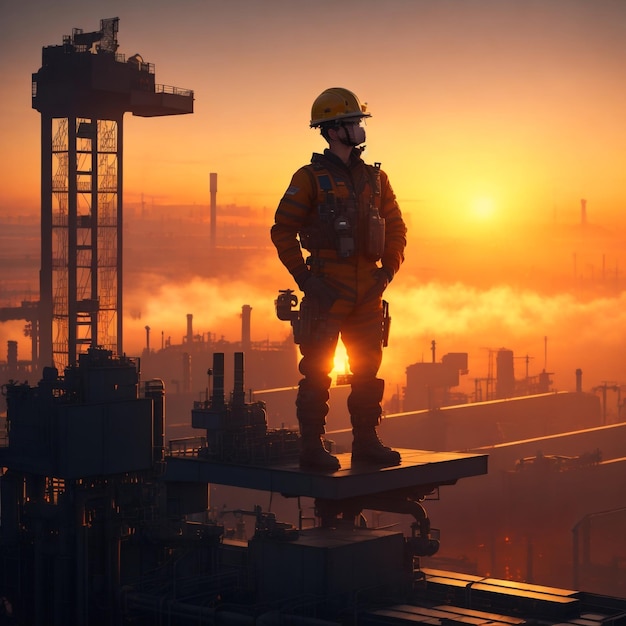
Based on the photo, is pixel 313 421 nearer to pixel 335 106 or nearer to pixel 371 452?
pixel 371 452

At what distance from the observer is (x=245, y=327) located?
170 metres

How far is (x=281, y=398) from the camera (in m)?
140

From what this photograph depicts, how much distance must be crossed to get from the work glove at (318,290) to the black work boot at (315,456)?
2.72 metres

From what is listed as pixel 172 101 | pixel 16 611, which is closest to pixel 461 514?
pixel 172 101

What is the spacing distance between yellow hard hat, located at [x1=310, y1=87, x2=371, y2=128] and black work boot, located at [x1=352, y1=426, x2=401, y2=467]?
20.7 ft

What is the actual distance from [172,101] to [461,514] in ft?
126

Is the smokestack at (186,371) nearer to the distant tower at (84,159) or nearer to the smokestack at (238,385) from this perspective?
the distant tower at (84,159)

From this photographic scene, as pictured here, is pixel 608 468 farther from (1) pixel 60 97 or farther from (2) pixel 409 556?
(2) pixel 409 556

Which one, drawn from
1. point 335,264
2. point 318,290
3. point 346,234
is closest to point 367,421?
point 318,290

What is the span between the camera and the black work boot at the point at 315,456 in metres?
26.9

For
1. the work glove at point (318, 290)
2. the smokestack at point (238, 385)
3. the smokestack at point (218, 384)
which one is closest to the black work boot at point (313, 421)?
the work glove at point (318, 290)

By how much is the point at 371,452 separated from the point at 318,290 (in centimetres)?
388

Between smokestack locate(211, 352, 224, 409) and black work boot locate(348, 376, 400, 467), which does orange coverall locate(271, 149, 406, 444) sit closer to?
black work boot locate(348, 376, 400, 467)

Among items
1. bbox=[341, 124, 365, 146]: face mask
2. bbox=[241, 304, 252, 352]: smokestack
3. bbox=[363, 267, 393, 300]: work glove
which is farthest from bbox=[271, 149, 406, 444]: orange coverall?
bbox=[241, 304, 252, 352]: smokestack
